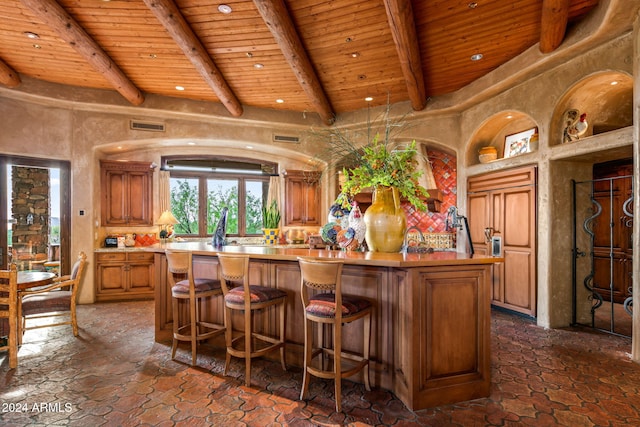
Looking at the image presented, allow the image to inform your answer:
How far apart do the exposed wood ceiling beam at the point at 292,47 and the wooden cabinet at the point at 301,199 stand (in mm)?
1818

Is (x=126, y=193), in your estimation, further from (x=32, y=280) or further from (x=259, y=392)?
(x=259, y=392)

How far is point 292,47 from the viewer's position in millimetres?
4562

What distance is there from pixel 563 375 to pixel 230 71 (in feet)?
19.4

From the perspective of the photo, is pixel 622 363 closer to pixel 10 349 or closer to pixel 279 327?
pixel 279 327

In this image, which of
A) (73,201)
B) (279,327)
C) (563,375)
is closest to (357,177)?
(279,327)

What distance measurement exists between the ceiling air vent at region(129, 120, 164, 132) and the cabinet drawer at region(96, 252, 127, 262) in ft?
7.88

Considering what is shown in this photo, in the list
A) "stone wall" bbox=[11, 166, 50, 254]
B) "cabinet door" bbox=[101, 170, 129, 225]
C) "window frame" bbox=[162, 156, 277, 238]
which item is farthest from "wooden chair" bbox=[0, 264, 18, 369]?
"window frame" bbox=[162, 156, 277, 238]

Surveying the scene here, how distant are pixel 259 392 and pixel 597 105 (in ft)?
18.6

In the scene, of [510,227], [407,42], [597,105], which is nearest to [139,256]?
[407,42]

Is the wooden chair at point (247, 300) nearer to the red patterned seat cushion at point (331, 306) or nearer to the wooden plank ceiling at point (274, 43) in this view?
the red patterned seat cushion at point (331, 306)

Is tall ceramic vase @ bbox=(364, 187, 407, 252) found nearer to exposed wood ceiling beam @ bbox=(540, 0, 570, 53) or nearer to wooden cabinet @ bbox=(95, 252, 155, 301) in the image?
exposed wood ceiling beam @ bbox=(540, 0, 570, 53)

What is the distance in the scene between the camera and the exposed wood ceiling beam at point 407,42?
3795 millimetres

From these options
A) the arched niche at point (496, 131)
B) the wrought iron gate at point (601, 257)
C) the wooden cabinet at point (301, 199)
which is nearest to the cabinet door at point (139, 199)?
the wooden cabinet at point (301, 199)

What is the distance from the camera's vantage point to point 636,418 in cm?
238
